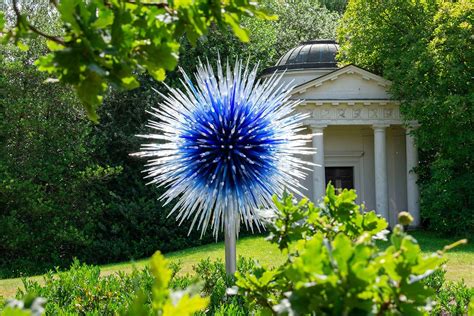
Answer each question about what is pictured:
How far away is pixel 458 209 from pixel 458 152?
1971 mm

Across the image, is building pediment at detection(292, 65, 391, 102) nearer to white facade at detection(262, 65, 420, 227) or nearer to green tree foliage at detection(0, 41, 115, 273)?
white facade at detection(262, 65, 420, 227)

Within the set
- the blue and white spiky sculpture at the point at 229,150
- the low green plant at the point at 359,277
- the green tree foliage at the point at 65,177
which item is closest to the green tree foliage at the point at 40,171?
the green tree foliage at the point at 65,177

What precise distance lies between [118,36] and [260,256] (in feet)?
55.9

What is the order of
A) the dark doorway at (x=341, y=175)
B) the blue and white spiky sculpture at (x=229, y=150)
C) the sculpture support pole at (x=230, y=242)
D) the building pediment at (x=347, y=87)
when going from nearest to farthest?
the blue and white spiky sculpture at (x=229, y=150) < the sculpture support pole at (x=230, y=242) < the building pediment at (x=347, y=87) < the dark doorway at (x=341, y=175)

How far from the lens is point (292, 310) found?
60.4 inches

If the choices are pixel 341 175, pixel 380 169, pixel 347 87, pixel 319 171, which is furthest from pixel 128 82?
pixel 341 175

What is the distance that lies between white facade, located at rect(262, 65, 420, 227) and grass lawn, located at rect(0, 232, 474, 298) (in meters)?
2.56

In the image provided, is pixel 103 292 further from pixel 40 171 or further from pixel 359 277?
pixel 40 171

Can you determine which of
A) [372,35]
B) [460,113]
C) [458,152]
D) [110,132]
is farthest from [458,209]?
[110,132]

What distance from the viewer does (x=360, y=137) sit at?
2683cm

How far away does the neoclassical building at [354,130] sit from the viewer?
2380cm

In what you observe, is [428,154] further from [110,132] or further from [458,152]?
[110,132]

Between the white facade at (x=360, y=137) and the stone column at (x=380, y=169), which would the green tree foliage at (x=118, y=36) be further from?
the stone column at (x=380, y=169)

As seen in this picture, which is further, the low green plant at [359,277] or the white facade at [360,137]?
the white facade at [360,137]
